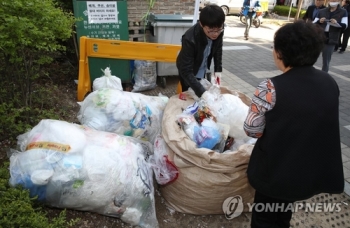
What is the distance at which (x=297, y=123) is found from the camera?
1403 mm

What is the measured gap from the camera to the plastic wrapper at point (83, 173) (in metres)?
1.78

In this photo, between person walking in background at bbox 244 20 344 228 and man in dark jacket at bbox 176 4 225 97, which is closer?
person walking in background at bbox 244 20 344 228

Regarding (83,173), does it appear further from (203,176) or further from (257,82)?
(257,82)

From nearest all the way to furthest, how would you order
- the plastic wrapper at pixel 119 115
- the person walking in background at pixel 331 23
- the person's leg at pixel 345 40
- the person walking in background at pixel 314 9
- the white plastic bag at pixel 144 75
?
1. the plastic wrapper at pixel 119 115
2. the white plastic bag at pixel 144 75
3. the person walking in background at pixel 331 23
4. the person walking in background at pixel 314 9
5. the person's leg at pixel 345 40

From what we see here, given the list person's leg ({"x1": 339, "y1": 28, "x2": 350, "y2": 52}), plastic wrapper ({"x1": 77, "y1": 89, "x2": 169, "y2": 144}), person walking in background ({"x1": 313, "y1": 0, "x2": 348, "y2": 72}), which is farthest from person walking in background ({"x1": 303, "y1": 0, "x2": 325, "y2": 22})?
plastic wrapper ({"x1": 77, "y1": 89, "x2": 169, "y2": 144})

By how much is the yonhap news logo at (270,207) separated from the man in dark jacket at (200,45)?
38.8 inches

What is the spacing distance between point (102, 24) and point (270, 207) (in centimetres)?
336

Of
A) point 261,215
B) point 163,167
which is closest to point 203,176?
point 163,167

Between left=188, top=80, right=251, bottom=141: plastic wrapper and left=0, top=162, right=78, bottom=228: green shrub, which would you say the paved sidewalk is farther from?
left=0, top=162, right=78, bottom=228: green shrub

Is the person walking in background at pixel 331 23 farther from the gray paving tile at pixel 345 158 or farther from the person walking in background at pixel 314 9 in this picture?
the gray paving tile at pixel 345 158

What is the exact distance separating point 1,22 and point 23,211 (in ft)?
4.52

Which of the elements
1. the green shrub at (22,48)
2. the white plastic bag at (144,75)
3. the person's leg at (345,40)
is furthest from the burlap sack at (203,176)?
the person's leg at (345,40)

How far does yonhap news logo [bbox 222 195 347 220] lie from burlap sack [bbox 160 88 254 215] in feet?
0.16

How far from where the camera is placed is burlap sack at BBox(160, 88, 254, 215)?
78.7 inches
